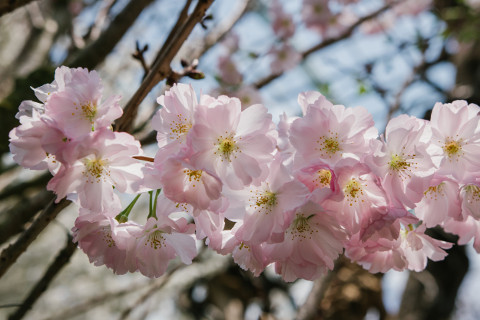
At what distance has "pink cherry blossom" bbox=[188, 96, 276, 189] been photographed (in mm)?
952

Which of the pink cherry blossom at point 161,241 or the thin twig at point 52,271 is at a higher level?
the pink cherry blossom at point 161,241

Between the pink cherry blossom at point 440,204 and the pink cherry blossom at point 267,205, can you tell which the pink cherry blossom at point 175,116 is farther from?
the pink cherry blossom at point 440,204

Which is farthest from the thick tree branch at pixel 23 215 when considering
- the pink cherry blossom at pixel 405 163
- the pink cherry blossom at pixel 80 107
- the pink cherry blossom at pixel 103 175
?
the pink cherry blossom at pixel 405 163

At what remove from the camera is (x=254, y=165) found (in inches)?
38.0

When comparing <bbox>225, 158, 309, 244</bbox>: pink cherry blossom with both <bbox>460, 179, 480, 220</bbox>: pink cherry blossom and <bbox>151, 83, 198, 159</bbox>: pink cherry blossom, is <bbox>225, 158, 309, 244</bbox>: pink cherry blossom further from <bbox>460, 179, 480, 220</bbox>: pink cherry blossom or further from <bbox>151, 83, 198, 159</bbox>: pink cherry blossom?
<bbox>460, 179, 480, 220</bbox>: pink cherry blossom

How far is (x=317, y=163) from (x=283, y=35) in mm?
3565

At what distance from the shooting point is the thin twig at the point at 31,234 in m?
1.18

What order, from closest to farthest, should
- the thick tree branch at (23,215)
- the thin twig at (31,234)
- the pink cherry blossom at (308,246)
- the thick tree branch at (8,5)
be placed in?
the pink cherry blossom at (308,246), the thin twig at (31,234), the thick tree branch at (8,5), the thick tree branch at (23,215)

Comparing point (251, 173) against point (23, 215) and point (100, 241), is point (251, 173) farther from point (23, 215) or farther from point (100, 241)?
point (23, 215)

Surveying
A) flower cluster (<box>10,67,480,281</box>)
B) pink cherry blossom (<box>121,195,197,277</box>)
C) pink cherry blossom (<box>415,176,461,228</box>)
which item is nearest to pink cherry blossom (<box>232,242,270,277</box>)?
flower cluster (<box>10,67,480,281</box>)

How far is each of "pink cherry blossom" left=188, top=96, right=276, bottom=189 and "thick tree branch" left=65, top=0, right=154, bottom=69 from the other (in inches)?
49.7

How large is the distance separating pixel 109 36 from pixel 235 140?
131 cm

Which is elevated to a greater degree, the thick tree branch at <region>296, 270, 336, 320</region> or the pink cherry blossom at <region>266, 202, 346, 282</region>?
the pink cherry blossom at <region>266, 202, 346, 282</region>

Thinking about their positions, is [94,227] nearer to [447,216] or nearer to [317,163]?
[317,163]
